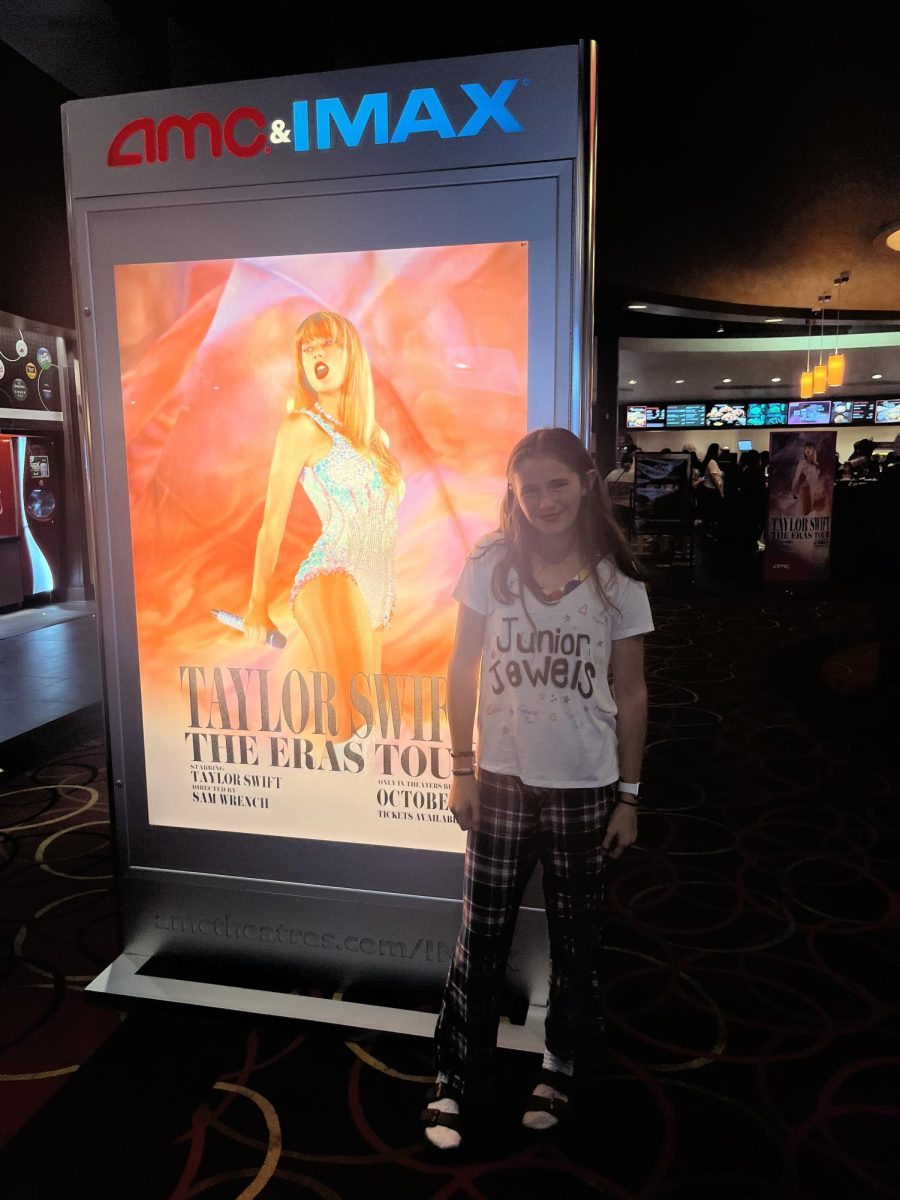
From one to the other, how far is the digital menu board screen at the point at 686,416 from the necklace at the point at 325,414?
17.0 metres

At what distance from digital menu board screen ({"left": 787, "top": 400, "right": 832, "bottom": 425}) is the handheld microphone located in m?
17.5

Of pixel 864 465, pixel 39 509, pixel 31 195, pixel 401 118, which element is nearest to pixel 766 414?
pixel 864 465

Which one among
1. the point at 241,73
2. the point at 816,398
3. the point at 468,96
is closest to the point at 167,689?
the point at 468,96

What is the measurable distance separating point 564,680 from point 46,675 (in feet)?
Answer: 15.9

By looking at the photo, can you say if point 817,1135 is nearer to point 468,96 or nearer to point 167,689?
point 167,689

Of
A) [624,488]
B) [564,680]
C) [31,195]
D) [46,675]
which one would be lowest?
[46,675]

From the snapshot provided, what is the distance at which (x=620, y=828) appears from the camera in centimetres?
171

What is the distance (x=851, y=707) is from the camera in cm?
470

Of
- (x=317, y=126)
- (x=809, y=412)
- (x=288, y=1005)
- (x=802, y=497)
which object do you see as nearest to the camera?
(x=317, y=126)

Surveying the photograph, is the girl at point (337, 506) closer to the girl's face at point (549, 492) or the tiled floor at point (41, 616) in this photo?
the girl's face at point (549, 492)

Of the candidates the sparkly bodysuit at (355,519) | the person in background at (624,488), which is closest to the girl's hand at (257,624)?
the sparkly bodysuit at (355,519)

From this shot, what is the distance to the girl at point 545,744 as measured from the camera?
1.64 m

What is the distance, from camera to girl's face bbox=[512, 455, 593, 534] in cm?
163

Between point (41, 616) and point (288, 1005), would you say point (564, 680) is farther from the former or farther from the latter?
point (41, 616)
